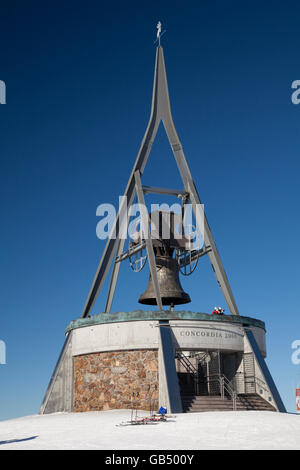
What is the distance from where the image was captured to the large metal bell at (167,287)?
2842 centimetres

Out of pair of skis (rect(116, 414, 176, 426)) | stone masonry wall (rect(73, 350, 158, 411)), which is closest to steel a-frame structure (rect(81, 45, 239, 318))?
→ stone masonry wall (rect(73, 350, 158, 411))

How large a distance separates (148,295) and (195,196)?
23.1 ft

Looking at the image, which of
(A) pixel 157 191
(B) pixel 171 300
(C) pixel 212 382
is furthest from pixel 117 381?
(A) pixel 157 191

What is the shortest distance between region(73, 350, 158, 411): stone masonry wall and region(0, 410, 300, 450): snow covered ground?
4.08 metres

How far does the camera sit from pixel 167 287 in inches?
1135

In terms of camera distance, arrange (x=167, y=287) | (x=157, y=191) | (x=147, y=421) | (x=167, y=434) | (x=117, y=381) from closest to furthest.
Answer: (x=167, y=434) → (x=147, y=421) → (x=117, y=381) → (x=167, y=287) → (x=157, y=191)

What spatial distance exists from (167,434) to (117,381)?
9791 millimetres

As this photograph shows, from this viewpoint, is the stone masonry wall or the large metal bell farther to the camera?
the large metal bell

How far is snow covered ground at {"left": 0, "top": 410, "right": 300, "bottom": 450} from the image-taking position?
39.2ft

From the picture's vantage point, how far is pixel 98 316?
25422 mm

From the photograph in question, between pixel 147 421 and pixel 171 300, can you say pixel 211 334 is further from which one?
pixel 147 421

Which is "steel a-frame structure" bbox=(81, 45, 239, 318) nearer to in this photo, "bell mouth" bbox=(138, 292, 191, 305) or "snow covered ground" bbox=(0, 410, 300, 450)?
"bell mouth" bbox=(138, 292, 191, 305)
